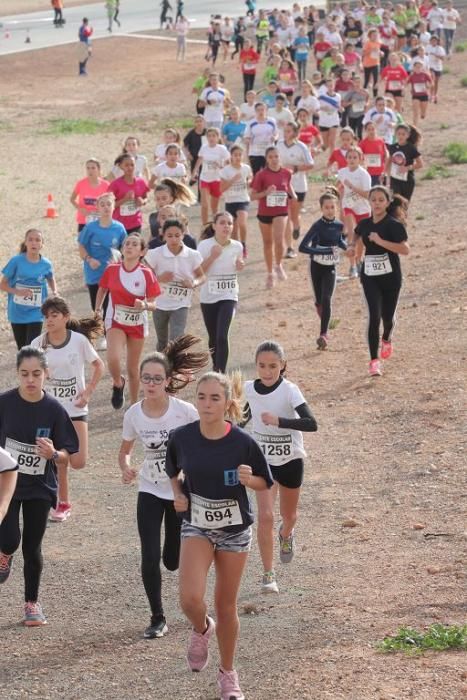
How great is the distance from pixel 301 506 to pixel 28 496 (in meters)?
3.09

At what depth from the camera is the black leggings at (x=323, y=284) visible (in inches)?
602

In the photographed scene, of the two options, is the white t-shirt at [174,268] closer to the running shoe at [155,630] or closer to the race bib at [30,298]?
the race bib at [30,298]

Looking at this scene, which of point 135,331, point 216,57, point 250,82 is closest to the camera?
point 135,331

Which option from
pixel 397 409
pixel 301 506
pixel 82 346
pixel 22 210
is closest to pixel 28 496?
pixel 82 346

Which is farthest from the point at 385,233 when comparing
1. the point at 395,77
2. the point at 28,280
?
the point at 395,77

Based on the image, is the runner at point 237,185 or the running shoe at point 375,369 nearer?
the running shoe at point 375,369

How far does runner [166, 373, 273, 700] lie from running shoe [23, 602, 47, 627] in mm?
1444

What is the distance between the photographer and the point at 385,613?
8727 millimetres

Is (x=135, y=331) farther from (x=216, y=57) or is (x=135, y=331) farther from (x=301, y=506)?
(x=216, y=57)

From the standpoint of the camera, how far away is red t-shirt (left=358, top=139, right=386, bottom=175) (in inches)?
806

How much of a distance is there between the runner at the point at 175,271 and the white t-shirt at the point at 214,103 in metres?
14.8

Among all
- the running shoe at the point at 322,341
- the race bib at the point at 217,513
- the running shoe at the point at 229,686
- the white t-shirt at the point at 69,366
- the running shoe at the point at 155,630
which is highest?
the race bib at the point at 217,513

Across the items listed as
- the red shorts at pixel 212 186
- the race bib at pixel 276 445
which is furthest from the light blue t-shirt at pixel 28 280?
the red shorts at pixel 212 186

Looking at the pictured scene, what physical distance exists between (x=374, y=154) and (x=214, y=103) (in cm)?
804
